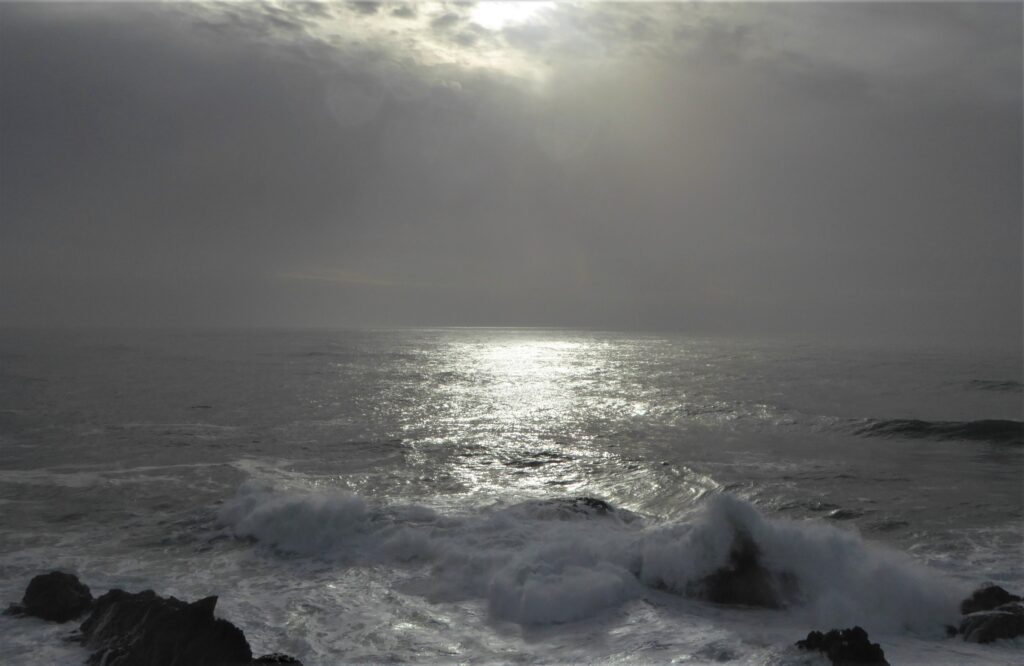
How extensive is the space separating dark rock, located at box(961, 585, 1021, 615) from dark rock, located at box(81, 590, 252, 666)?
9.43 m

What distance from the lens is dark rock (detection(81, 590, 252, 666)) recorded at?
758 centimetres

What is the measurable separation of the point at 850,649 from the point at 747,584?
10.5 feet

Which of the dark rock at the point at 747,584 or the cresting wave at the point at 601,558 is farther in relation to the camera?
→ the dark rock at the point at 747,584

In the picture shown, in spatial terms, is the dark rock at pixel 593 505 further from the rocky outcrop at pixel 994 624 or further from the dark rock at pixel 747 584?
the rocky outcrop at pixel 994 624

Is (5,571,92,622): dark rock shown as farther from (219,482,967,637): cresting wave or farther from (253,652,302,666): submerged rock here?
(219,482,967,637): cresting wave

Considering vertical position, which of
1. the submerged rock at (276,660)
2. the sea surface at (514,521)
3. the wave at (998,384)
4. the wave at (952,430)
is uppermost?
the wave at (998,384)

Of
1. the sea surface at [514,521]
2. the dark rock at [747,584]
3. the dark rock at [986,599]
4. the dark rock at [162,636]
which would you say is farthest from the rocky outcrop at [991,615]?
the dark rock at [162,636]

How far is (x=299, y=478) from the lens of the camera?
1870 cm

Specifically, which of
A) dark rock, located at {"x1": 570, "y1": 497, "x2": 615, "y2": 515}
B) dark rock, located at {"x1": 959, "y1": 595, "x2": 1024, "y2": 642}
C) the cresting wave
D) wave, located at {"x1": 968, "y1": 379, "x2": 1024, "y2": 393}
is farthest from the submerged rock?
wave, located at {"x1": 968, "y1": 379, "x2": 1024, "y2": 393}

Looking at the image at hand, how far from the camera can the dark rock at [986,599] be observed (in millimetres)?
9508

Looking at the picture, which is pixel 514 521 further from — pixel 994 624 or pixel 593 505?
pixel 994 624

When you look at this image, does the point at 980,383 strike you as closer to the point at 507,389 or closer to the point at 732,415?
the point at 732,415

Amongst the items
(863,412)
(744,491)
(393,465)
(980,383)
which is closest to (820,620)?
(744,491)

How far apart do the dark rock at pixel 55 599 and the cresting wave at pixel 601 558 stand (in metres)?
3.80
